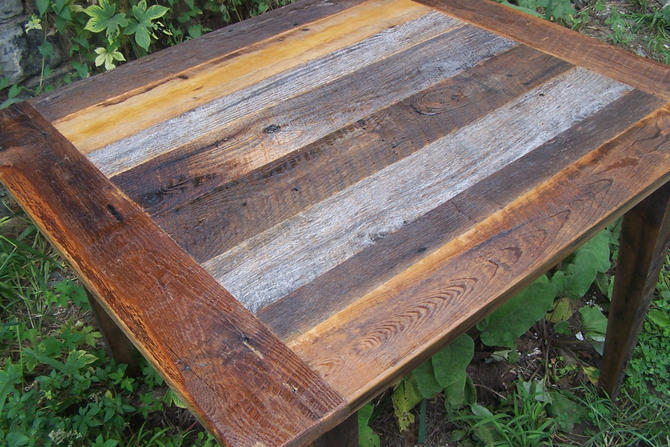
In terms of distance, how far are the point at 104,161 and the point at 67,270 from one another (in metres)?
0.94

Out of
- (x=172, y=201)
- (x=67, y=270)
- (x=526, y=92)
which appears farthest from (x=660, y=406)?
(x=67, y=270)

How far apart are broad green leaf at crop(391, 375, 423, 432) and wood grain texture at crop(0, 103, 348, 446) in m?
0.85

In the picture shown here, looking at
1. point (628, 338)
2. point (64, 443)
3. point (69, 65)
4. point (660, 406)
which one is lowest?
point (660, 406)

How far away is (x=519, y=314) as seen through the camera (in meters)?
1.79

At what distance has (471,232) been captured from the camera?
115 centimetres

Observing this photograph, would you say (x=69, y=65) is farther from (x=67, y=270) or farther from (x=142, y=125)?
(x=142, y=125)

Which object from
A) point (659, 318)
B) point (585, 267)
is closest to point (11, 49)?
point (585, 267)

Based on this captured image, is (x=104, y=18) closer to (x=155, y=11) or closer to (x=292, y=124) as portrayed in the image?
(x=155, y=11)

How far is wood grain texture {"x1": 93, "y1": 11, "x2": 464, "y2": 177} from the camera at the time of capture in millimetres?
1358

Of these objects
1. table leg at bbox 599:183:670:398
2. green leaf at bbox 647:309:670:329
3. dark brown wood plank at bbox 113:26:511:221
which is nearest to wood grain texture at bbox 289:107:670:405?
table leg at bbox 599:183:670:398

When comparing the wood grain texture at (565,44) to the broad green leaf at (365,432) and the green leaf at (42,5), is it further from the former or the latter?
the green leaf at (42,5)

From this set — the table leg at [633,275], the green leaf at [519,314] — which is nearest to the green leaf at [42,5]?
the green leaf at [519,314]

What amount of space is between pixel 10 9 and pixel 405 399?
167cm

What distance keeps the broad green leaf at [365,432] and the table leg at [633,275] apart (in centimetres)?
67
